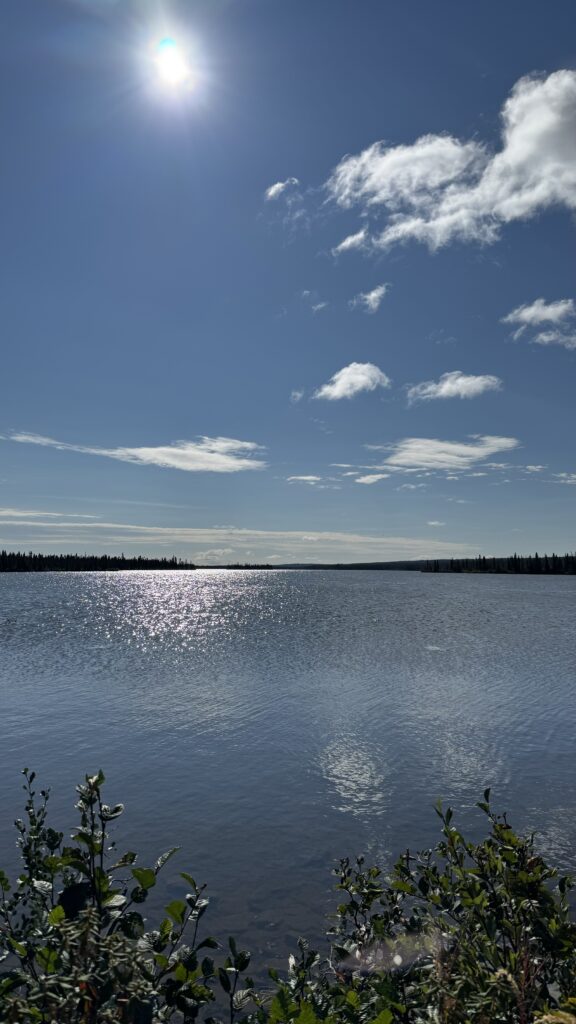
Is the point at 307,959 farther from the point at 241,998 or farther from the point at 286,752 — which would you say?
the point at 286,752

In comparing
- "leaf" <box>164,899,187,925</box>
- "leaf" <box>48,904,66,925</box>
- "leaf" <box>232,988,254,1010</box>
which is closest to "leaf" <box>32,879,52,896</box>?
"leaf" <box>48,904,66,925</box>

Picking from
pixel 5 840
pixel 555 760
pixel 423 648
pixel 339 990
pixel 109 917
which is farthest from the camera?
pixel 423 648

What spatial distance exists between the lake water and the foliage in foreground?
16.9 feet

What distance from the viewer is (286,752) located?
64.2 feet

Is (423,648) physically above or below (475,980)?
below

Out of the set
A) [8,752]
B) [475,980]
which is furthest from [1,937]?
[8,752]

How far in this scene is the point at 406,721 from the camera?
77.8 ft

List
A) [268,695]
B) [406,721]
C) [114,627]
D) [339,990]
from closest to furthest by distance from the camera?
[339,990] → [406,721] → [268,695] → [114,627]

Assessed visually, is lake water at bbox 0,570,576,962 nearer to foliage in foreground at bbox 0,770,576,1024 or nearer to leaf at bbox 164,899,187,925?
foliage in foreground at bbox 0,770,576,1024

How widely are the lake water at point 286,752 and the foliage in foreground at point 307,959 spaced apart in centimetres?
516

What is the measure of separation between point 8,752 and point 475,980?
1918 centimetres

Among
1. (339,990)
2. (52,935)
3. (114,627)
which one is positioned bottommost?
(114,627)

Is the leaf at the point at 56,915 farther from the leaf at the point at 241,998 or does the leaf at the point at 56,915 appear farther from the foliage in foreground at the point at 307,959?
the leaf at the point at 241,998

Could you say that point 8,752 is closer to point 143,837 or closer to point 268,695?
point 143,837
